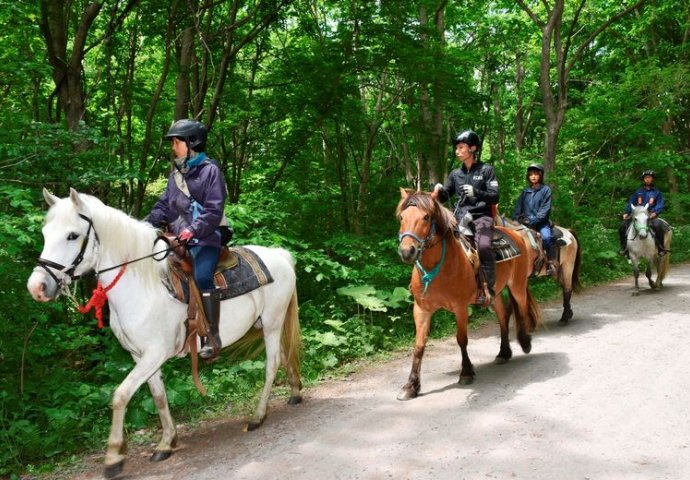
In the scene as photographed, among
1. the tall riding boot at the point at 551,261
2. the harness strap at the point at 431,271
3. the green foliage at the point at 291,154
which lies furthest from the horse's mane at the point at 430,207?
the tall riding boot at the point at 551,261

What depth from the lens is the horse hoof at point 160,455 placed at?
13.3 ft

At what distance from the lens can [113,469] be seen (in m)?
3.68

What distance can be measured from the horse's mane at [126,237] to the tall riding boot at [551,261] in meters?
6.38

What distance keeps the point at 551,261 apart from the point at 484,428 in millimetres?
4839

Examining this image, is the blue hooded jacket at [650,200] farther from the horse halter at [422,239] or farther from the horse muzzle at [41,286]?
the horse muzzle at [41,286]

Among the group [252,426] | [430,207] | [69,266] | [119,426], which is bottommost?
[252,426]

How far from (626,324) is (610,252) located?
262 inches

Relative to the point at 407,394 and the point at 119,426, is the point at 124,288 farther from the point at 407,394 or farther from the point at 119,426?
the point at 407,394

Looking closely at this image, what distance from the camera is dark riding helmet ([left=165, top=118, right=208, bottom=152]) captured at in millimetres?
4184

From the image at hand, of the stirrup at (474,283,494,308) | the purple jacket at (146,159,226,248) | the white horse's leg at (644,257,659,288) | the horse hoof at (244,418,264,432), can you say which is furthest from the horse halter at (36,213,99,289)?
the white horse's leg at (644,257,659,288)

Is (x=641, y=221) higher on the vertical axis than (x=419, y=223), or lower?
lower

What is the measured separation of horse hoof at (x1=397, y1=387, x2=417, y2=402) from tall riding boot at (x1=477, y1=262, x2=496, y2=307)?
1.30 metres

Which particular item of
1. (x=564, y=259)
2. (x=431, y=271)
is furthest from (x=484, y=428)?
(x=564, y=259)

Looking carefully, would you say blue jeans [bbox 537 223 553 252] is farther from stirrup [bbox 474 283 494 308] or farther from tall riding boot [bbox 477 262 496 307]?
stirrup [bbox 474 283 494 308]
